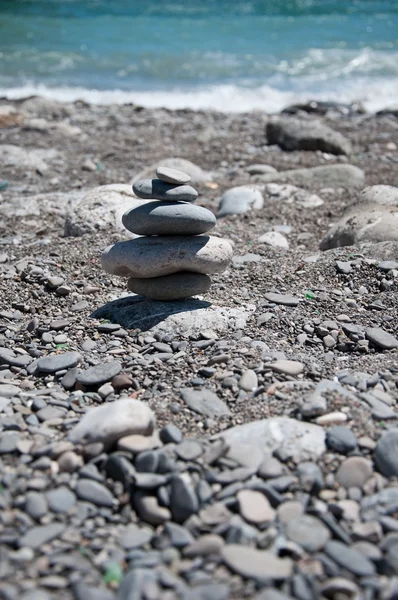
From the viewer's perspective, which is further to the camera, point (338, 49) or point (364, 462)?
point (338, 49)

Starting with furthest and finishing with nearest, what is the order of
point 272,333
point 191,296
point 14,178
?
point 14,178
point 191,296
point 272,333

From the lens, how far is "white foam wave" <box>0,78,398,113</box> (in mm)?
16094

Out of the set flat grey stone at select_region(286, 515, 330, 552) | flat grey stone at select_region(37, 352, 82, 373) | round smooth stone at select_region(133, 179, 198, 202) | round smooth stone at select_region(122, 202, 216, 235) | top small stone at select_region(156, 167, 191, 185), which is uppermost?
top small stone at select_region(156, 167, 191, 185)

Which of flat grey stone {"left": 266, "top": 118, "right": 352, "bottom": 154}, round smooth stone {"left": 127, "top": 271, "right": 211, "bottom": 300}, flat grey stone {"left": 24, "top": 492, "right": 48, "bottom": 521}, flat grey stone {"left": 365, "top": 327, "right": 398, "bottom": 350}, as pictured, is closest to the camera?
flat grey stone {"left": 24, "top": 492, "right": 48, "bottom": 521}

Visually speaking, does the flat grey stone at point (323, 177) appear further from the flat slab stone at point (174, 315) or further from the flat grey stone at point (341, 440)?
the flat grey stone at point (341, 440)

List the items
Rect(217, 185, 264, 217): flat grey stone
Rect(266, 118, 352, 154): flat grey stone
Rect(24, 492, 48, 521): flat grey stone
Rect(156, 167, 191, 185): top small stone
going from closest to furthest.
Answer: Rect(24, 492, 48, 521): flat grey stone
Rect(156, 167, 191, 185): top small stone
Rect(217, 185, 264, 217): flat grey stone
Rect(266, 118, 352, 154): flat grey stone

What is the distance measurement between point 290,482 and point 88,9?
30.2 meters

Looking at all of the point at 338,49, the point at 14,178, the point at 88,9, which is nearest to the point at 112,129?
the point at 14,178

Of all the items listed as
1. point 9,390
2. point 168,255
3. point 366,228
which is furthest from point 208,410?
point 366,228

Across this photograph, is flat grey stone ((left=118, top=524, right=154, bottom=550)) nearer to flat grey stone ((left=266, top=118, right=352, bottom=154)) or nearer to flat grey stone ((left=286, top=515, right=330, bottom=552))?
flat grey stone ((left=286, top=515, right=330, bottom=552))

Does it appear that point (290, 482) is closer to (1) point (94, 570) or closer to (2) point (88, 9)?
(1) point (94, 570)

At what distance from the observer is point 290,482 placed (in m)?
2.87

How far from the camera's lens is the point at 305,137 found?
33.7ft

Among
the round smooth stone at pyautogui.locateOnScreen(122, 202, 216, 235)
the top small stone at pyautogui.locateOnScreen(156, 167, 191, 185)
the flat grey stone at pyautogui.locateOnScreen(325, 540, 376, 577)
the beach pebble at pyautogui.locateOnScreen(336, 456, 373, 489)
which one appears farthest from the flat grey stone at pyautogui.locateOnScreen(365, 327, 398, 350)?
the flat grey stone at pyautogui.locateOnScreen(325, 540, 376, 577)
